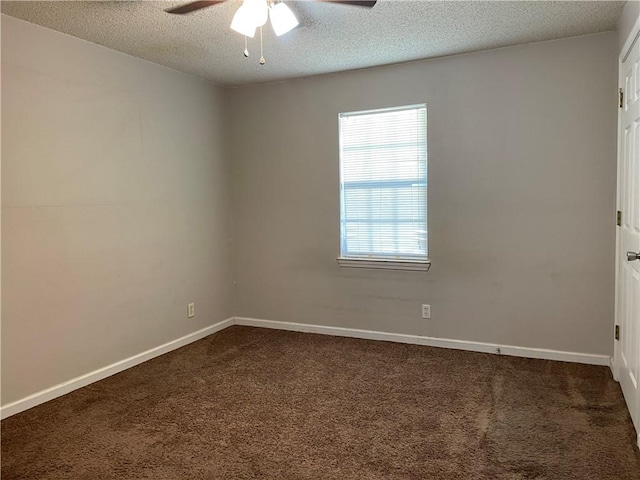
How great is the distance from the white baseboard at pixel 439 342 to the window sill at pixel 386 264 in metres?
0.57

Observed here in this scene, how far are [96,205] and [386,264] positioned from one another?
2.29m

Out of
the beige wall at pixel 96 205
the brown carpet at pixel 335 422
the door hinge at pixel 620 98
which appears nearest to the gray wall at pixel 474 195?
the door hinge at pixel 620 98

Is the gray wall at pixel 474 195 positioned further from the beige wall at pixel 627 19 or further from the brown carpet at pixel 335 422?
the brown carpet at pixel 335 422

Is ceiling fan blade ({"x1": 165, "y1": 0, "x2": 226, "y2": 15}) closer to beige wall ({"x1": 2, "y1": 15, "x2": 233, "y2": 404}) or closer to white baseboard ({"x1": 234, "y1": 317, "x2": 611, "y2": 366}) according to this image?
beige wall ({"x1": 2, "y1": 15, "x2": 233, "y2": 404})

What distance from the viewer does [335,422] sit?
2.66 metres

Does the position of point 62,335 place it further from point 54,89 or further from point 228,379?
point 54,89

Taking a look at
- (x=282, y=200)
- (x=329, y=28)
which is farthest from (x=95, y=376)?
(x=329, y=28)

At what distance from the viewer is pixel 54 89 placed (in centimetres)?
305

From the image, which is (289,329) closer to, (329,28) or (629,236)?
(329,28)

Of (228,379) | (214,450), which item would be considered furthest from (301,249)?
(214,450)

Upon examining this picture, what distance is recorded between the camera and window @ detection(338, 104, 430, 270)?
3.93 m

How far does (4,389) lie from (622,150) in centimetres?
403

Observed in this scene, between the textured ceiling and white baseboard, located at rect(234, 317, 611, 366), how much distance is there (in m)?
2.26

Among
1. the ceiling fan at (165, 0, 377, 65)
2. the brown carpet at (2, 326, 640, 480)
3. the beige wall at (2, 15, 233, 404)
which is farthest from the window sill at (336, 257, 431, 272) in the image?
the ceiling fan at (165, 0, 377, 65)
